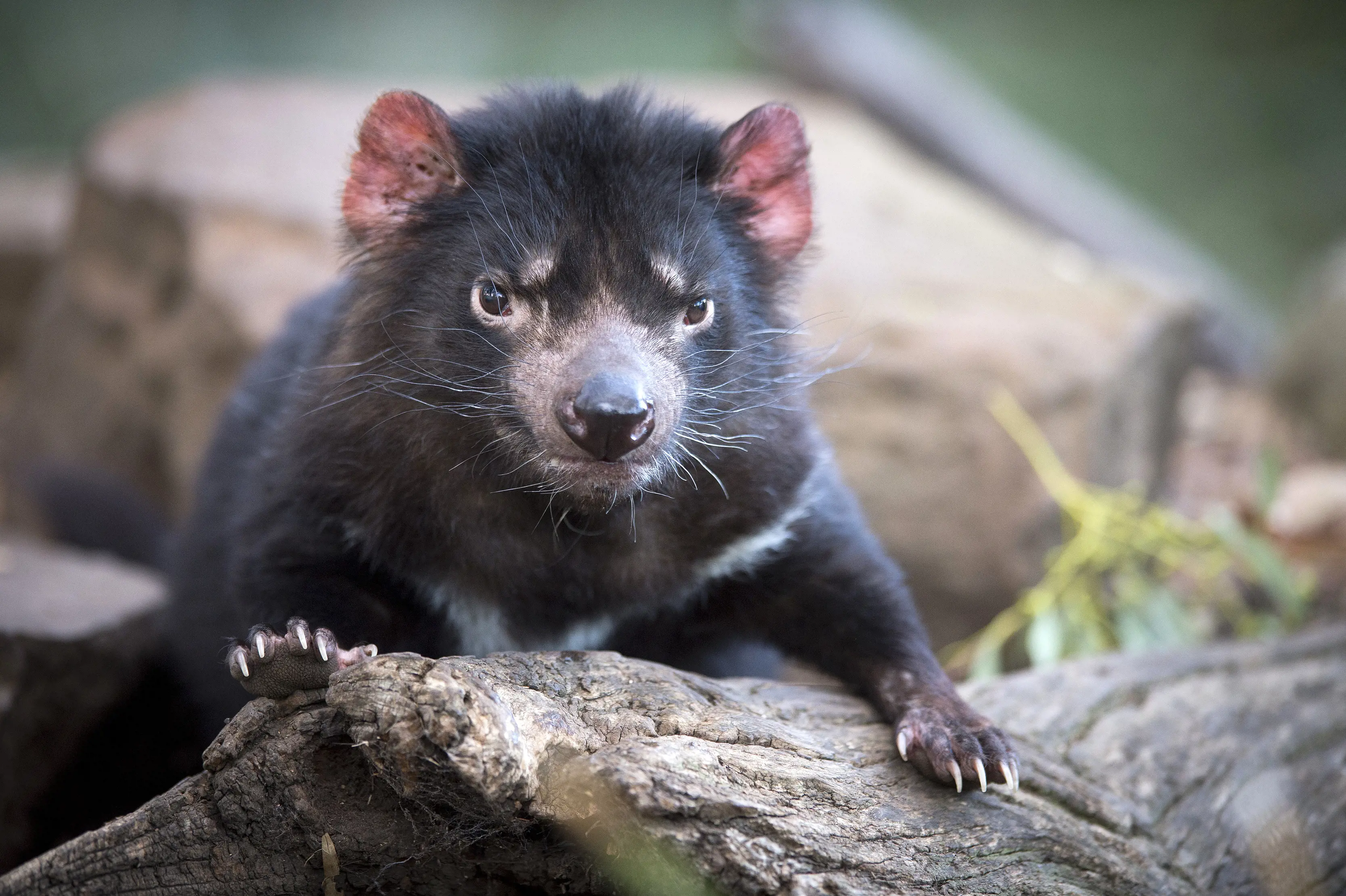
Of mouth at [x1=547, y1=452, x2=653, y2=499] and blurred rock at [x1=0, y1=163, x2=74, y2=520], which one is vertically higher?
mouth at [x1=547, y1=452, x2=653, y2=499]

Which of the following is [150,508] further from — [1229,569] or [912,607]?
[1229,569]

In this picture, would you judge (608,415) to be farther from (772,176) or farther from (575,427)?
(772,176)

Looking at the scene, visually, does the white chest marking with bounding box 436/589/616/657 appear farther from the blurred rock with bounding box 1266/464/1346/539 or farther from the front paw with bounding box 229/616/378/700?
the blurred rock with bounding box 1266/464/1346/539

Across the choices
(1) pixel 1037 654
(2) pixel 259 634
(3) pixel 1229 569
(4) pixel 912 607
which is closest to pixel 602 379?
(2) pixel 259 634

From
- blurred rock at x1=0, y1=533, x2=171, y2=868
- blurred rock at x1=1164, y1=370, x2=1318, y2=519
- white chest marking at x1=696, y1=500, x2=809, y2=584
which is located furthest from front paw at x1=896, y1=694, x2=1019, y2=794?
blurred rock at x1=1164, y1=370, x2=1318, y2=519

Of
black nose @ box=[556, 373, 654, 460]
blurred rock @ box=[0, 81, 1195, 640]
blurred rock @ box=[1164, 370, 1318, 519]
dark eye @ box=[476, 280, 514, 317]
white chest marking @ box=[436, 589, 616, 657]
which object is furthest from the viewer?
blurred rock @ box=[1164, 370, 1318, 519]

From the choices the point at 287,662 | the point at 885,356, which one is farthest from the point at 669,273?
the point at 885,356
